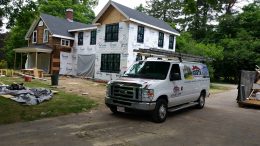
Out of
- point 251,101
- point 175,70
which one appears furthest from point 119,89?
point 251,101

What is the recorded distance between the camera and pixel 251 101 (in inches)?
620

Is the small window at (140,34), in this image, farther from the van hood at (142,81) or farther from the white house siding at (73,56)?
the van hood at (142,81)

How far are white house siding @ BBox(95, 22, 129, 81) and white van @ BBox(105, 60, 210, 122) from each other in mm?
12938

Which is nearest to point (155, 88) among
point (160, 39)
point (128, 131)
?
point (128, 131)

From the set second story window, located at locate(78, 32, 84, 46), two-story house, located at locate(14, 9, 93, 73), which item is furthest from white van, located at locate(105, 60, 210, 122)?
two-story house, located at locate(14, 9, 93, 73)

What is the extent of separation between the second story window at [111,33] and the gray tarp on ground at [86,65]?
3.58 m

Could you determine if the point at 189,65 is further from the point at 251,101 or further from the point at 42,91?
the point at 42,91

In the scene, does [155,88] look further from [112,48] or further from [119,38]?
[112,48]

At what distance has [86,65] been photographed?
100ft

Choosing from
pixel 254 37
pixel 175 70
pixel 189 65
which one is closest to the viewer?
pixel 175 70

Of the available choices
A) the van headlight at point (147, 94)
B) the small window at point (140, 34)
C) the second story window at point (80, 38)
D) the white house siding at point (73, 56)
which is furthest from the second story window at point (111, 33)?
the van headlight at point (147, 94)

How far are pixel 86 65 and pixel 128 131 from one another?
22515 millimetres

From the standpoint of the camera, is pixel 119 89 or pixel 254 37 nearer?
pixel 119 89

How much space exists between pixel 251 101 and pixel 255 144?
8.30m
